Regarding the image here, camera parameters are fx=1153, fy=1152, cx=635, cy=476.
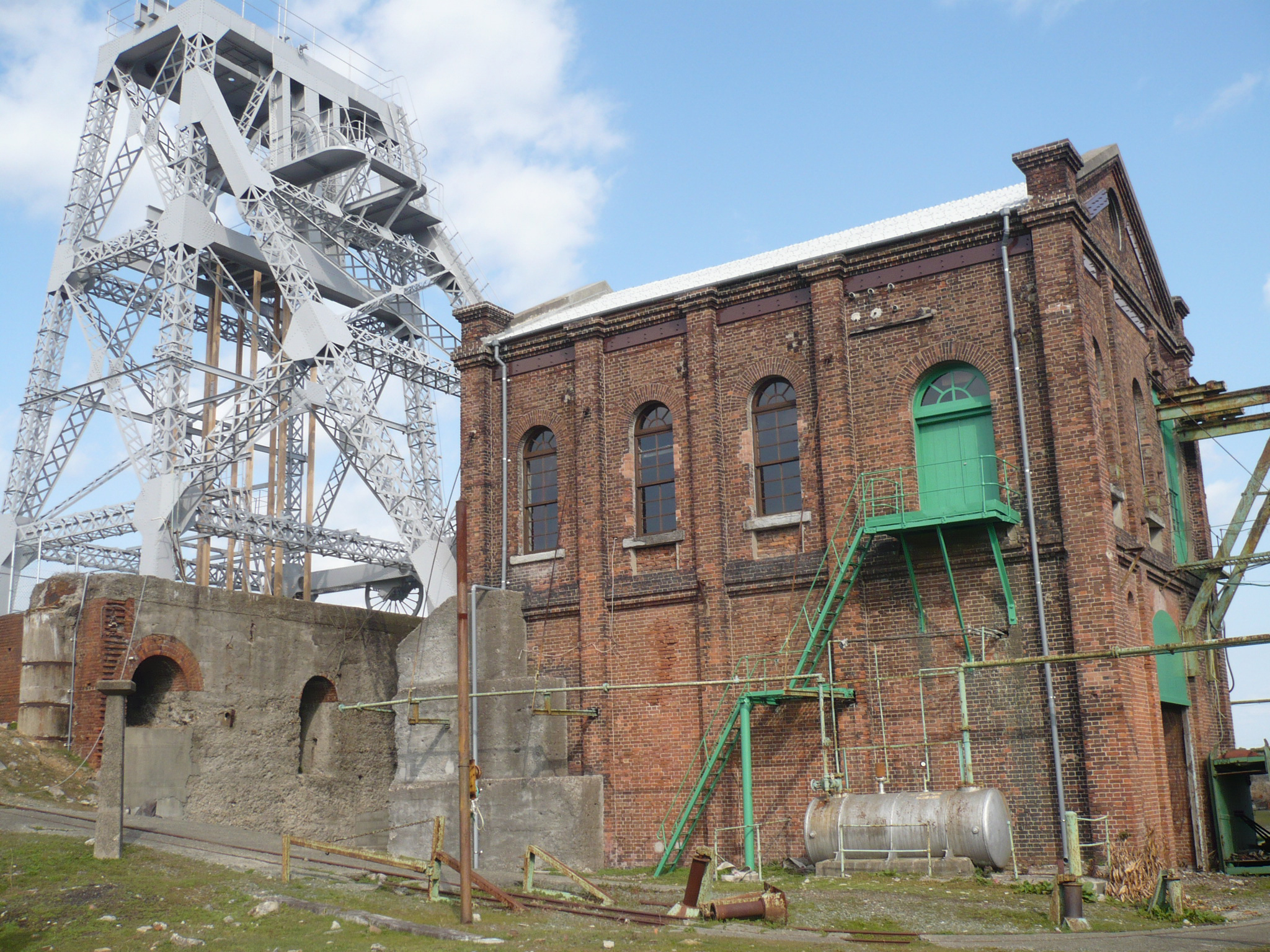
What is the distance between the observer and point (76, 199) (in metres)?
30.9

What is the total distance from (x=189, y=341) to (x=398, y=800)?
13.3 meters

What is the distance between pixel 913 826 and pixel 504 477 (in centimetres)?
1017

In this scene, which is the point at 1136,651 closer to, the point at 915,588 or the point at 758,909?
the point at 915,588

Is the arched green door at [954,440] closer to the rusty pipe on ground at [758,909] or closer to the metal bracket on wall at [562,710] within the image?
the metal bracket on wall at [562,710]

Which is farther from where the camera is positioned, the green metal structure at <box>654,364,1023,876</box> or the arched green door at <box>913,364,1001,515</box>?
the arched green door at <box>913,364,1001,515</box>

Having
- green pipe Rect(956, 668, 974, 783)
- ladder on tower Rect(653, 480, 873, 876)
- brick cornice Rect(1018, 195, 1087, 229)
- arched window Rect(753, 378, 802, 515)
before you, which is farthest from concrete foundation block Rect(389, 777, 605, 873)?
brick cornice Rect(1018, 195, 1087, 229)

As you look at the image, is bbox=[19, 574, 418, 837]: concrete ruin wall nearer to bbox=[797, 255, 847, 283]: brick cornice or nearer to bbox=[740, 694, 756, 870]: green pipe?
bbox=[740, 694, 756, 870]: green pipe

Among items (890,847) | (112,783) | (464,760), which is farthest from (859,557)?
(112,783)

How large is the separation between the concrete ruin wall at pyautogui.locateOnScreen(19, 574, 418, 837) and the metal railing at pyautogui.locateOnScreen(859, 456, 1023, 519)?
1050 centimetres

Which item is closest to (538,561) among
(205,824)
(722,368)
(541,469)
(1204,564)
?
(541,469)

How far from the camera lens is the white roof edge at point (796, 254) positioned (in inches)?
730

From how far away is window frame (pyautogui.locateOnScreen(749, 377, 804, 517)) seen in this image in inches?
738

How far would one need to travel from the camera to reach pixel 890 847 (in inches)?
587

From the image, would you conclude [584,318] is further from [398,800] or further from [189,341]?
[189,341]
